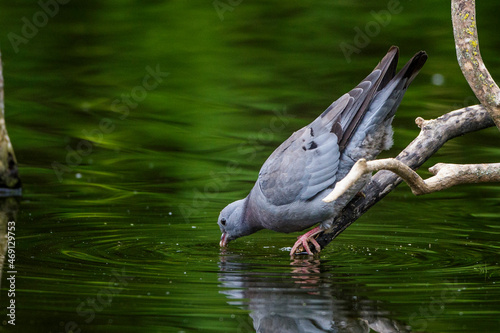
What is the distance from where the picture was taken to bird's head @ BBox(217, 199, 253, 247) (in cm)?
705

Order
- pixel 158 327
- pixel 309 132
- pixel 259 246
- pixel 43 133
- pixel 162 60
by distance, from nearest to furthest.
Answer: pixel 158 327
pixel 309 132
pixel 259 246
pixel 43 133
pixel 162 60

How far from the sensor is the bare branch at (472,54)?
588 centimetres

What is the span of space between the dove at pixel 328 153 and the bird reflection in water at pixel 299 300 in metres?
0.43

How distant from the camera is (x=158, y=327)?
476cm

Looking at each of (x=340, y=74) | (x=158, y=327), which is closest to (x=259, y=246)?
(x=158, y=327)

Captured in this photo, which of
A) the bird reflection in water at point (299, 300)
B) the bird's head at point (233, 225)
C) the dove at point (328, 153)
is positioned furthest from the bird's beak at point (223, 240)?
the bird reflection in water at point (299, 300)

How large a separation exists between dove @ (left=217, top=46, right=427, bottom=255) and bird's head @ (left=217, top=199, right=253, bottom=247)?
0.31 m

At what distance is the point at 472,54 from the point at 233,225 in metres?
2.46

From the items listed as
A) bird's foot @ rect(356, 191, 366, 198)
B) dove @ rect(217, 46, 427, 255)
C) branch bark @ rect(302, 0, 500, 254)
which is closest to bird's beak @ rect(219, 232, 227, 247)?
dove @ rect(217, 46, 427, 255)

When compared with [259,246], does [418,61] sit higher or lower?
higher

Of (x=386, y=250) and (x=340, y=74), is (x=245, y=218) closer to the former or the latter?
(x=386, y=250)

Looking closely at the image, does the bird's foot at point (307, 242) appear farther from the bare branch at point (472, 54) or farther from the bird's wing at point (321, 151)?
the bare branch at point (472, 54)

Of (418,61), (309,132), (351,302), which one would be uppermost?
(418,61)

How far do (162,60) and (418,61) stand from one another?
27.8ft
